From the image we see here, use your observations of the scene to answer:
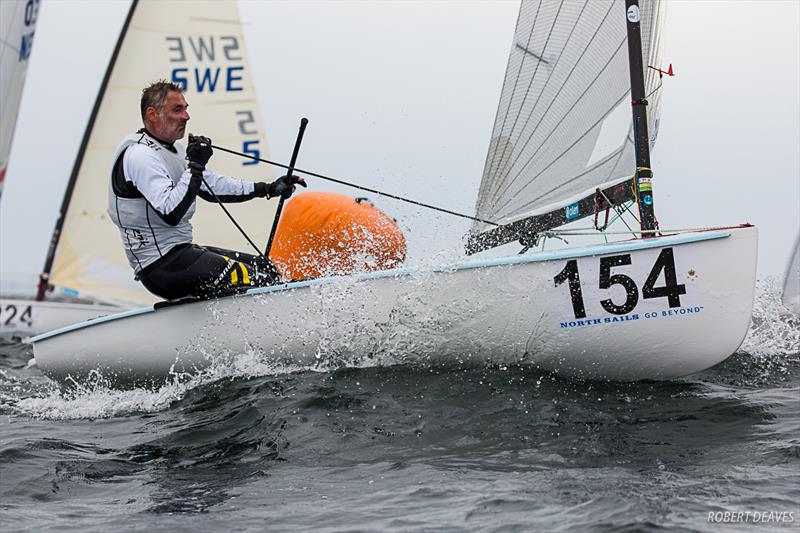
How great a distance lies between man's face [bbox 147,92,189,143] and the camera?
4.08 metres

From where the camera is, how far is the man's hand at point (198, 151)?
3.91m

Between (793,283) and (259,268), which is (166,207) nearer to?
(259,268)

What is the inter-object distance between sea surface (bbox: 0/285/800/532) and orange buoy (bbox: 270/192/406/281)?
0.62m

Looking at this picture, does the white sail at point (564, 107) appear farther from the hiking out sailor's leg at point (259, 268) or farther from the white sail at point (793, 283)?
the hiking out sailor's leg at point (259, 268)

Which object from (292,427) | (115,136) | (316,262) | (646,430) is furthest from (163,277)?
(115,136)

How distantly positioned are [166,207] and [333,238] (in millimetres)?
856

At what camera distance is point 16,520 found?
251 centimetres

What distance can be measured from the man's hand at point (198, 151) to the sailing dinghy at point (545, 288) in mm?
611

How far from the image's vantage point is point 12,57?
9.18 m

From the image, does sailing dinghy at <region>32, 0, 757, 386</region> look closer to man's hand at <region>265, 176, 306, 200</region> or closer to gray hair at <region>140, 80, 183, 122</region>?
man's hand at <region>265, 176, 306, 200</region>

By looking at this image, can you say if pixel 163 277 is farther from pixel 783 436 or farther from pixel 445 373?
pixel 783 436

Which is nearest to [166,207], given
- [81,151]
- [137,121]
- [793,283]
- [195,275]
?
[195,275]

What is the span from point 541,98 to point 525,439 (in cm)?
223

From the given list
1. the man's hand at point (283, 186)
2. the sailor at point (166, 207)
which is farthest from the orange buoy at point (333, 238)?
the sailor at point (166, 207)
